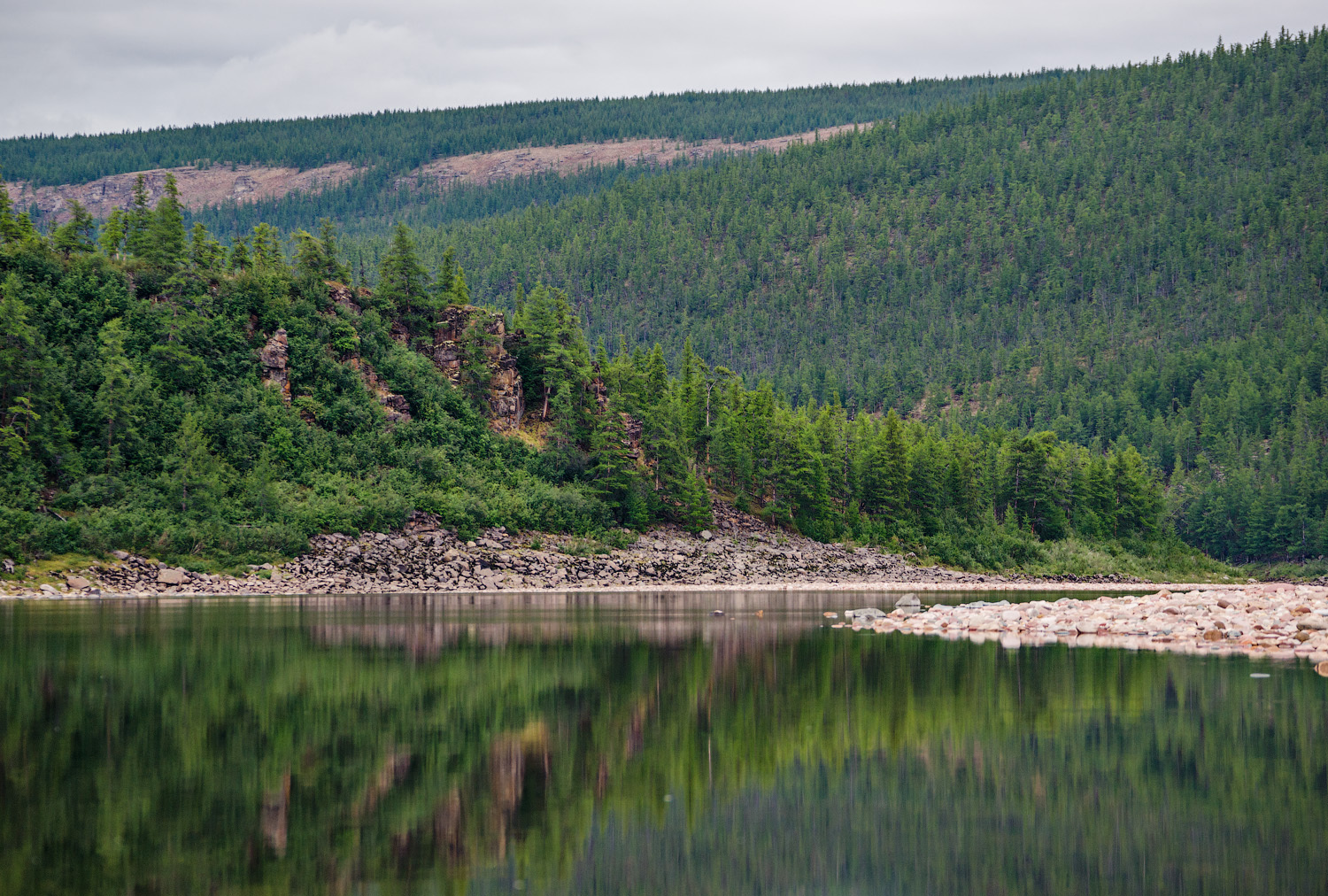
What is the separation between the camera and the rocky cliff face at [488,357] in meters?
105

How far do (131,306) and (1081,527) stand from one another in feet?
302

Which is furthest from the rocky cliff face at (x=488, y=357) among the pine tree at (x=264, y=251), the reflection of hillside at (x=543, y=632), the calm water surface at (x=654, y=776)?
the calm water surface at (x=654, y=776)

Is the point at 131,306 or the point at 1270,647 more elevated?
the point at 131,306

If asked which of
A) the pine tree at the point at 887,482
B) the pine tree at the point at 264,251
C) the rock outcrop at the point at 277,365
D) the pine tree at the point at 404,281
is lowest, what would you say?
the pine tree at the point at 887,482

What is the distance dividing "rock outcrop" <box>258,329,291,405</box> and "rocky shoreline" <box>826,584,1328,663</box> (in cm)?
5163

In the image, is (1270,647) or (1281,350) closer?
(1270,647)

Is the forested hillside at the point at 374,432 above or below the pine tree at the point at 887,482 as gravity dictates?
above

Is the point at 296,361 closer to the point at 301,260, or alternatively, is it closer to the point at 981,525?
the point at 301,260

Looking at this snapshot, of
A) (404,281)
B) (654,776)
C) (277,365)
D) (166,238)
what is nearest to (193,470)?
(277,365)

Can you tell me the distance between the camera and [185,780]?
56.6 ft

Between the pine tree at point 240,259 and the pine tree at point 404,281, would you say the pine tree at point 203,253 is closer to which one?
the pine tree at point 240,259

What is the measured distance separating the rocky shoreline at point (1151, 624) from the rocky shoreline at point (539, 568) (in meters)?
34.0

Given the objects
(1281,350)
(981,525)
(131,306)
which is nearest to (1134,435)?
(1281,350)

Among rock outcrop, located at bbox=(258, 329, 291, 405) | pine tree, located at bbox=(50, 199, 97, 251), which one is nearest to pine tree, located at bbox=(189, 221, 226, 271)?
pine tree, located at bbox=(50, 199, 97, 251)
